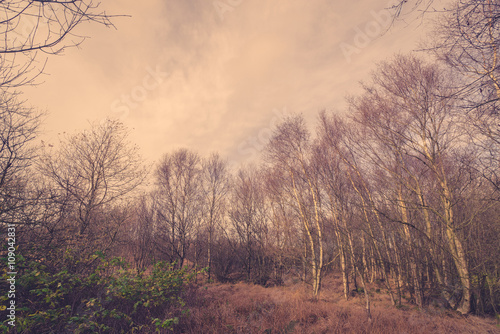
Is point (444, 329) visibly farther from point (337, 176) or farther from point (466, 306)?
point (337, 176)

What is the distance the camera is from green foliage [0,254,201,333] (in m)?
3.70

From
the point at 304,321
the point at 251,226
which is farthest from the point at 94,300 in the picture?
the point at 251,226

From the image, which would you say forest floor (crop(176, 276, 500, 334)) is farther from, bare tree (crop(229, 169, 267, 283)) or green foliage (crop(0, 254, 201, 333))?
bare tree (crop(229, 169, 267, 283))

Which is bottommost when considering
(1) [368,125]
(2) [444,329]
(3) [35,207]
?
(2) [444,329]

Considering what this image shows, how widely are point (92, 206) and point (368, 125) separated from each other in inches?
499

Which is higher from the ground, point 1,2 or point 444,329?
point 1,2

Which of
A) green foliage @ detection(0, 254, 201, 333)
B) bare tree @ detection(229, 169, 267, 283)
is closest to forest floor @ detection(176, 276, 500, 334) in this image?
green foliage @ detection(0, 254, 201, 333)

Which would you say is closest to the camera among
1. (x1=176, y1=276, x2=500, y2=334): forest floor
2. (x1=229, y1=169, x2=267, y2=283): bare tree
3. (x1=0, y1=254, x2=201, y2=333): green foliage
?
(x1=0, y1=254, x2=201, y2=333): green foliage

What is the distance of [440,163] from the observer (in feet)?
24.9

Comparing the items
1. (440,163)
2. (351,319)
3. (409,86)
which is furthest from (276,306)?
(409,86)

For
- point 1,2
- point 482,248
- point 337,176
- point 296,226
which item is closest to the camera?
point 1,2

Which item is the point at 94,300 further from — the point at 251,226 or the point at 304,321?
the point at 251,226

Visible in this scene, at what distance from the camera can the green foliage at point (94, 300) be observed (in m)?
3.70

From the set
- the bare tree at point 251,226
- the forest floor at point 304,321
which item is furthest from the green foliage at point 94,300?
the bare tree at point 251,226
